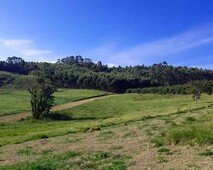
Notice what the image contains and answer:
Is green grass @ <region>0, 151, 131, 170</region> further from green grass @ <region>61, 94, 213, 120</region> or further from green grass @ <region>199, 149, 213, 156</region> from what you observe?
green grass @ <region>61, 94, 213, 120</region>

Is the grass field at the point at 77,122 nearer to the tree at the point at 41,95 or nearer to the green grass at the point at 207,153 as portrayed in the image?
the tree at the point at 41,95

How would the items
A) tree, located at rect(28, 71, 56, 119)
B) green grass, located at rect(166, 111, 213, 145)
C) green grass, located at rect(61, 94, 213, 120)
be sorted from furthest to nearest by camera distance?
tree, located at rect(28, 71, 56, 119), green grass, located at rect(61, 94, 213, 120), green grass, located at rect(166, 111, 213, 145)

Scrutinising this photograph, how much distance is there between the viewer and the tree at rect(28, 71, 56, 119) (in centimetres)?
8654

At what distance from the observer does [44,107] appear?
87625 millimetres

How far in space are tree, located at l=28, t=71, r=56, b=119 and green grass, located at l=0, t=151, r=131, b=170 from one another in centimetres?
6398

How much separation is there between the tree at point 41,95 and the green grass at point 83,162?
63984 mm

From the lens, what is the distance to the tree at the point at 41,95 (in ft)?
284

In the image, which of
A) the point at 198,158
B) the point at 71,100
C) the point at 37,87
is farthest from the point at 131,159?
the point at 71,100

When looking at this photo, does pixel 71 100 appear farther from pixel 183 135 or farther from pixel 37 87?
pixel 183 135

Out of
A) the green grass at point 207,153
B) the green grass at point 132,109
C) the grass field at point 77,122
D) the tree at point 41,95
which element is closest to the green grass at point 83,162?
the green grass at point 207,153

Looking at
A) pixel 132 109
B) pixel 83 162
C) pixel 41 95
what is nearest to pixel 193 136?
pixel 83 162

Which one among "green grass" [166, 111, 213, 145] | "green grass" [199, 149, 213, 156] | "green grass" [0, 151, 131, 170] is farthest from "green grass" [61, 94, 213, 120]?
"green grass" [199, 149, 213, 156]

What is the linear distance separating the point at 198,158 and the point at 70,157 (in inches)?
324

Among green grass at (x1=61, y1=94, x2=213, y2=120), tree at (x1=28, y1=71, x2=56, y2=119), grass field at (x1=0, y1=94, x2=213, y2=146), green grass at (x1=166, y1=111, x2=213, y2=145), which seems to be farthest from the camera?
tree at (x1=28, y1=71, x2=56, y2=119)
